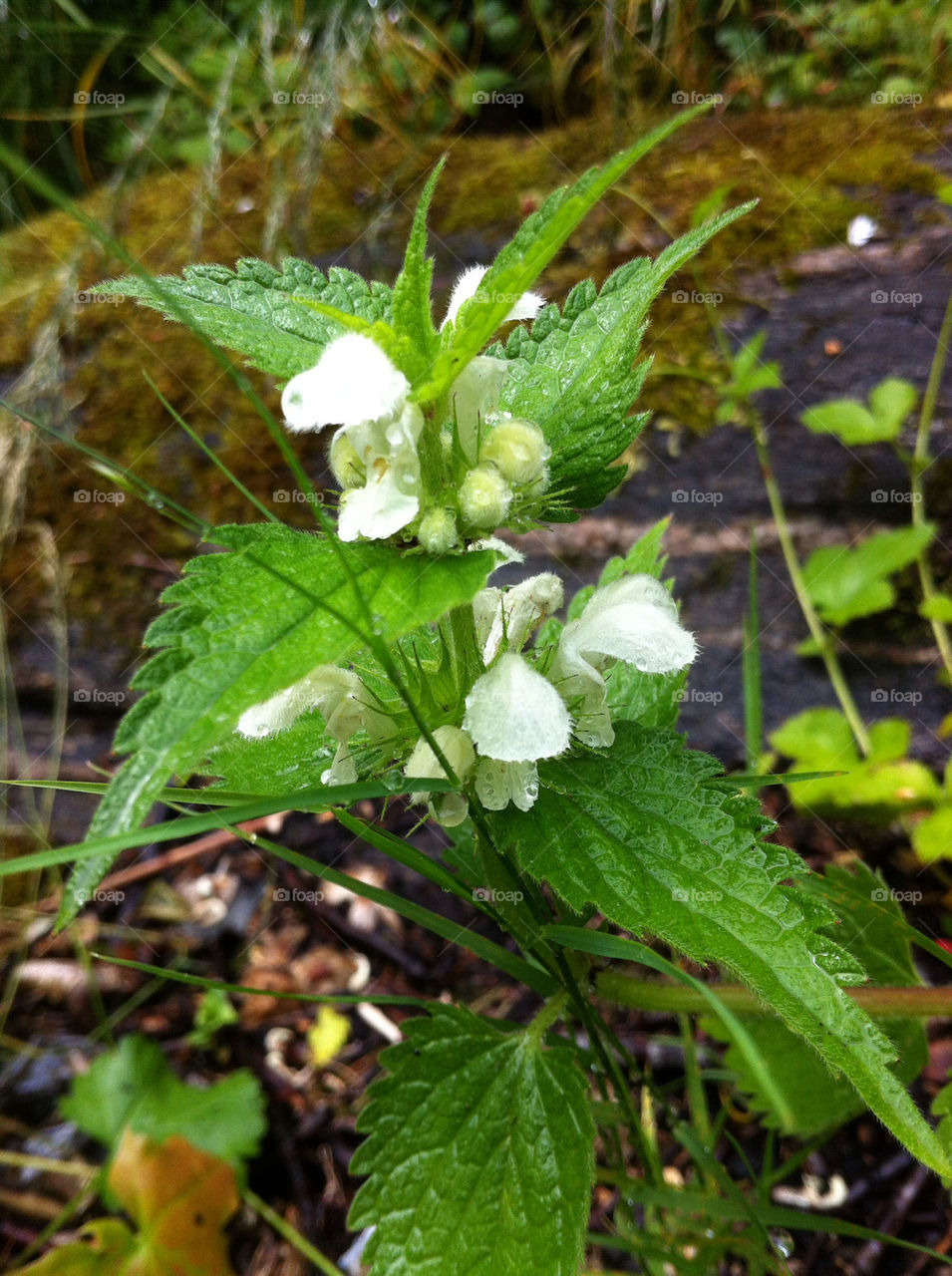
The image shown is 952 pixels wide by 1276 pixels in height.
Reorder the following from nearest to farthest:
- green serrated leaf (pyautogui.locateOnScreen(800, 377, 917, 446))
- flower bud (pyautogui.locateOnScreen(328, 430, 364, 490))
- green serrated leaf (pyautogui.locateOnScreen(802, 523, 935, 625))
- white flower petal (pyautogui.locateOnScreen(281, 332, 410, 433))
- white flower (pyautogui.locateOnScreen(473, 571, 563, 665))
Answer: white flower petal (pyautogui.locateOnScreen(281, 332, 410, 433)) < flower bud (pyautogui.locateOnScreen(328, 430, 364, 490)) < white flower (pyautogui.locateOnScreen(473, 571, 563, 665)) < green serrated leaf (pyautogui.locateOnScreen(802, 523, 935, 625)) < green serrated leaf (pyautogui.locateOnScreen(800, 377, 917, 446))

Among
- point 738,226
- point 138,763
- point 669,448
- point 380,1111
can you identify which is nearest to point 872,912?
point 380,1111

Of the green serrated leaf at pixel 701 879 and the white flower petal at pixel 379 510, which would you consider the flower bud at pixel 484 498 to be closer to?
the white flower petal at pixel 379 510

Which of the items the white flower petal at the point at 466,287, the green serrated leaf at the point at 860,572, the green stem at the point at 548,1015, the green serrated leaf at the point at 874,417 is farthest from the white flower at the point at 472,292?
the green serrated leaf at the point at 874,417

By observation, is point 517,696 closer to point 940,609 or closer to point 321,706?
point 321,706

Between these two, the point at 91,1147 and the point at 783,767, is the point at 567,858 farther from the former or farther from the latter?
the point at 91,1147

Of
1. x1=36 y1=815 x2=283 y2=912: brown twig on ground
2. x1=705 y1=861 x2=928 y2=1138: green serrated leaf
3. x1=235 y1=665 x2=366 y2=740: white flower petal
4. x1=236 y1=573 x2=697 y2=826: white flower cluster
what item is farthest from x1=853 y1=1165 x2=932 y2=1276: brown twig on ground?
x1=36 y1=815 x2=283 y2=912: brown twig on ground

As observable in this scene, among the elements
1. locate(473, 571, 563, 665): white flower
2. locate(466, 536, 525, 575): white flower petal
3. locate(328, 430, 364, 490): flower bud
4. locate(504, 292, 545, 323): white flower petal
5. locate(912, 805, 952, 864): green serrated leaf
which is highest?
locate(504, 292, 545, 323): white flower petal

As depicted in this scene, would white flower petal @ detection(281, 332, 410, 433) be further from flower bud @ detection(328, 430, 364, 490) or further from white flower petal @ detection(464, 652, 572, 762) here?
white flower petal @ detection(464, 652, 572, 762)
